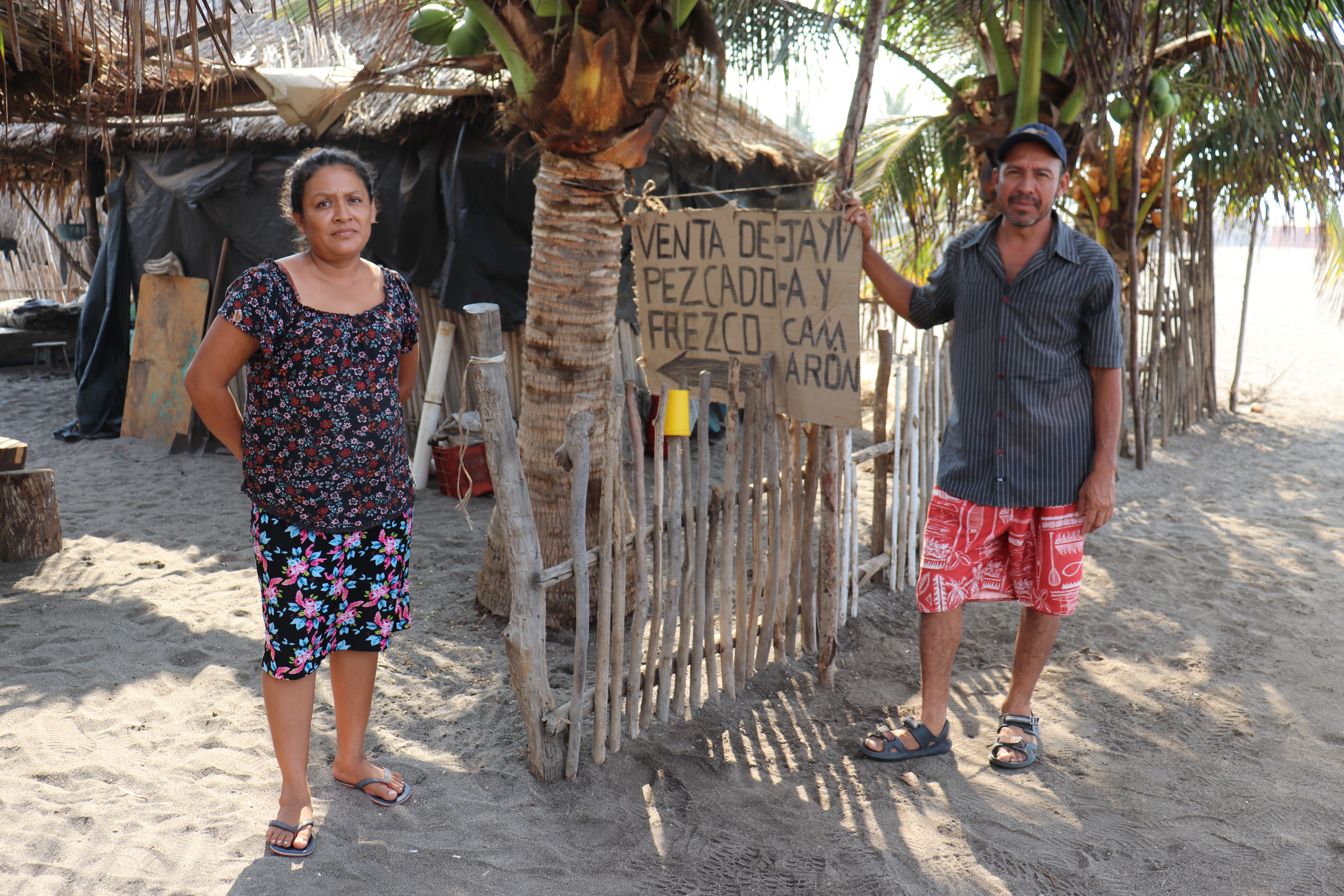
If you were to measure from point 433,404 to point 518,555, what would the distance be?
12.5 feet

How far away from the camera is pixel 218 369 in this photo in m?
→ 1.98

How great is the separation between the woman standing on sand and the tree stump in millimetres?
3014

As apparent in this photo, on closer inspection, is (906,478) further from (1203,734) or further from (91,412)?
(91,412)

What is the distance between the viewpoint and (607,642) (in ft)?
8.29

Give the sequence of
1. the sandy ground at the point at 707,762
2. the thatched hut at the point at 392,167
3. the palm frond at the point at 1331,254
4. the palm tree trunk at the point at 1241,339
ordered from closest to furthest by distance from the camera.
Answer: the sandy ground at the point at 707,762
the thatched hut at the point at 392,167
the palm frond at the point at 1331,254
the palm tree trunk at the point at 1241,339

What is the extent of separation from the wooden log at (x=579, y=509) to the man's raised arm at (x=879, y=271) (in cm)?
96

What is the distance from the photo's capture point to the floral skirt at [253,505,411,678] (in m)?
2.08

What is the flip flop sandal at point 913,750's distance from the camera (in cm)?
276

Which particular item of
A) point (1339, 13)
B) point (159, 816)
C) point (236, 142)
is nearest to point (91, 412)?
point (236, 142)

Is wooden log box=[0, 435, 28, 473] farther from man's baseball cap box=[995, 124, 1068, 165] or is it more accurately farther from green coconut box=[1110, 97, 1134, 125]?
green coconut box=[1110, 97, 1134, 125]

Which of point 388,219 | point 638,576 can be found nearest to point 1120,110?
point 388,219

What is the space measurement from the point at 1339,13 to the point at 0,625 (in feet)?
22.3

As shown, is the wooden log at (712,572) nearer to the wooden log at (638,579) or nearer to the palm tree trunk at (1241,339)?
the wooden log at (638,579)

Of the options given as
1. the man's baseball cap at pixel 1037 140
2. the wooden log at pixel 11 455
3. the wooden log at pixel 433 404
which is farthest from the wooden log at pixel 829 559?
the wooden log at pixel 11 455
